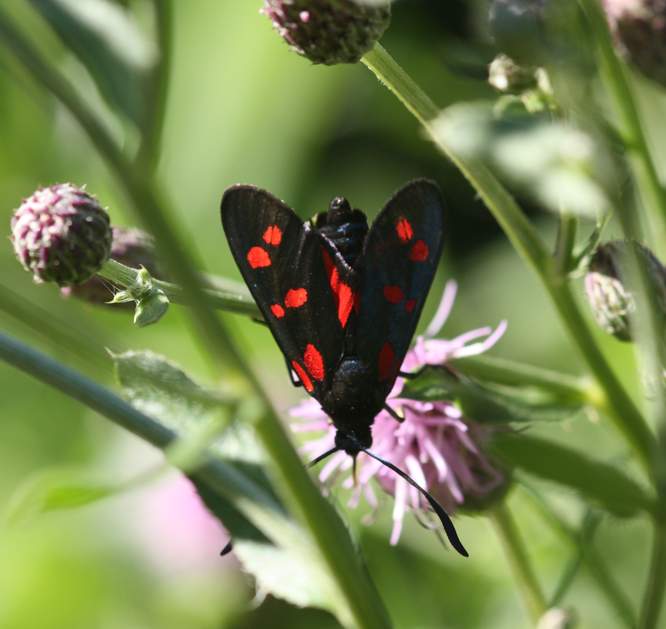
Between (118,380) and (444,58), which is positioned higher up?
(118,380)

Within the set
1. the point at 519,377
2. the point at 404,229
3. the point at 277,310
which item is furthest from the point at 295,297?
the point at 519,377

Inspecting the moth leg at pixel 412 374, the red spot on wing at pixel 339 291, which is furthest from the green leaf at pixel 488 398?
the red spot on wing at pixel 339 291

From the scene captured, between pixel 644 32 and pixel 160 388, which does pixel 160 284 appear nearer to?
pixel 160 388

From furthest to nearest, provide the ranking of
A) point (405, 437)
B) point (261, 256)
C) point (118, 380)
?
point (405, 437) < point (261, 256) < point (118, 380)

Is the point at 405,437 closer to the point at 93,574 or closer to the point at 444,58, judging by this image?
the point at 444,58

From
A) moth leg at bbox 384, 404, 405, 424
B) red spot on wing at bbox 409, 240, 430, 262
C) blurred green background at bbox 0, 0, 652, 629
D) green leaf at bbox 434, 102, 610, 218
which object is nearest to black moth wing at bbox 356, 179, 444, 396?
red spot on wing at bbox 409, 240, 430, 262

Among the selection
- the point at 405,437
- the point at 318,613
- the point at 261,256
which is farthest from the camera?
the point at 318,613

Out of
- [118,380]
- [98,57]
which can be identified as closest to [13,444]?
[118,380]
